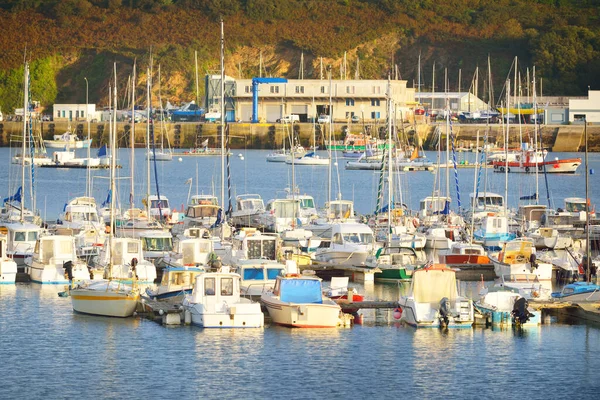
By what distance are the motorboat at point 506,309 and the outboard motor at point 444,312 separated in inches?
50.7

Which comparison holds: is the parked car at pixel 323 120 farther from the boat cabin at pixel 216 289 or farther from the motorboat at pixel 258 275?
the boat cabin at pixel 216 289

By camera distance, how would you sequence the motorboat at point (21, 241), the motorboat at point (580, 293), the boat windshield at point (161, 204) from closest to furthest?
1. the motorboat at point (580, 293)
2. the motorboat at point (21, 241)
3. the boat windshield at point (161, 204)

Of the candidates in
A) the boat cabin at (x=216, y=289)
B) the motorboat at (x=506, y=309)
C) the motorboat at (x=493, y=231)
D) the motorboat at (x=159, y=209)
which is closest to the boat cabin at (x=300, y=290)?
the boat cabin at (x=216, y=289)

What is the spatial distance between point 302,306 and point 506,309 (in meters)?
4.96

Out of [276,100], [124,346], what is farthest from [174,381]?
[276,100]

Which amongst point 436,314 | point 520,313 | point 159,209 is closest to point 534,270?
point 520,313

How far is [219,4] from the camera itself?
159750 mm

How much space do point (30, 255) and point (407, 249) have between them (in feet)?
35.8

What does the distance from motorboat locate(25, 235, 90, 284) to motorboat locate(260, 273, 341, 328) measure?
7.91m

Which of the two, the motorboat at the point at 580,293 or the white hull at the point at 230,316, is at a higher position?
the motorboat at the point at 580,293

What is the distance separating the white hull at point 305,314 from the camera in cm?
2967

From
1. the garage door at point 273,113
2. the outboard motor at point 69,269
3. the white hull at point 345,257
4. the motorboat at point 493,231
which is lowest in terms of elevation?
the outboard motor at point 69,269

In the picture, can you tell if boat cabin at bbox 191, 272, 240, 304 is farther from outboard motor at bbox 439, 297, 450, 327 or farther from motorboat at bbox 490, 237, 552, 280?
motorboat at bbox 490, 237, 552, 280

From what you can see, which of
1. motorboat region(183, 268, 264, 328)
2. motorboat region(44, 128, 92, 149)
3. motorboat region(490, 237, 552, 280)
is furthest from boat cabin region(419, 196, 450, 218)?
motorboat region(44, 128, 92, 149)
